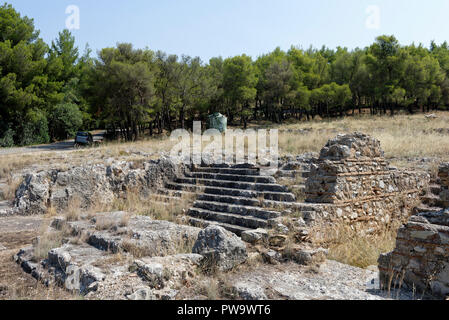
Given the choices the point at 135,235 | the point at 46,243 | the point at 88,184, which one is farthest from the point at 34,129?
the point at 135,235

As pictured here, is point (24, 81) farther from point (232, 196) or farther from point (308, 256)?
point (308, 256)

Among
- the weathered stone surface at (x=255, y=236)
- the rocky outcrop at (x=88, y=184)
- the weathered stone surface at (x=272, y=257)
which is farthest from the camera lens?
the rocky outcrop at (x=88, y=184)

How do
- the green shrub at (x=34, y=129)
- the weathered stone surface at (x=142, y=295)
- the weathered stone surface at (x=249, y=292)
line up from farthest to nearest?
the green shrub at (x=34, y=129) < the weathered stone surface at (x=249, y=292) < the weathered stone surface at (x=142, y=295)

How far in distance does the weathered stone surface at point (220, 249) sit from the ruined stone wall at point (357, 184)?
248 cm

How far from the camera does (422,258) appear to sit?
4.16 meters

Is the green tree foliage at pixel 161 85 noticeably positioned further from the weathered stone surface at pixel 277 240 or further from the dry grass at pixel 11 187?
the weathered stone surface at pixel 277 240

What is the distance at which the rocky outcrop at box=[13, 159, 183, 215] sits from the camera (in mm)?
8977

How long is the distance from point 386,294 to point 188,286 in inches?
97.8

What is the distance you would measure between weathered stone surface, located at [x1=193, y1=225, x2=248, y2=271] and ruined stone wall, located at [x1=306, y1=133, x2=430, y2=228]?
2480mm

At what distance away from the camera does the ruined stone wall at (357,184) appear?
716 cm

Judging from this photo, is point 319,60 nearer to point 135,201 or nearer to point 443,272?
Result: point 135,201

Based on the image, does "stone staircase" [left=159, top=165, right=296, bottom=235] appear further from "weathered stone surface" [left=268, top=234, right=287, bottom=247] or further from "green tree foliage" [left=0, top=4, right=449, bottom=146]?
"green tree foliage" [left=0, top=4, right=449, bottom=146]

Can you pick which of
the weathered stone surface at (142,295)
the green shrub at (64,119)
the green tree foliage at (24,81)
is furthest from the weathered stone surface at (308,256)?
the green shrub at (64,119)

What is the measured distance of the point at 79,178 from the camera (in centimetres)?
979
